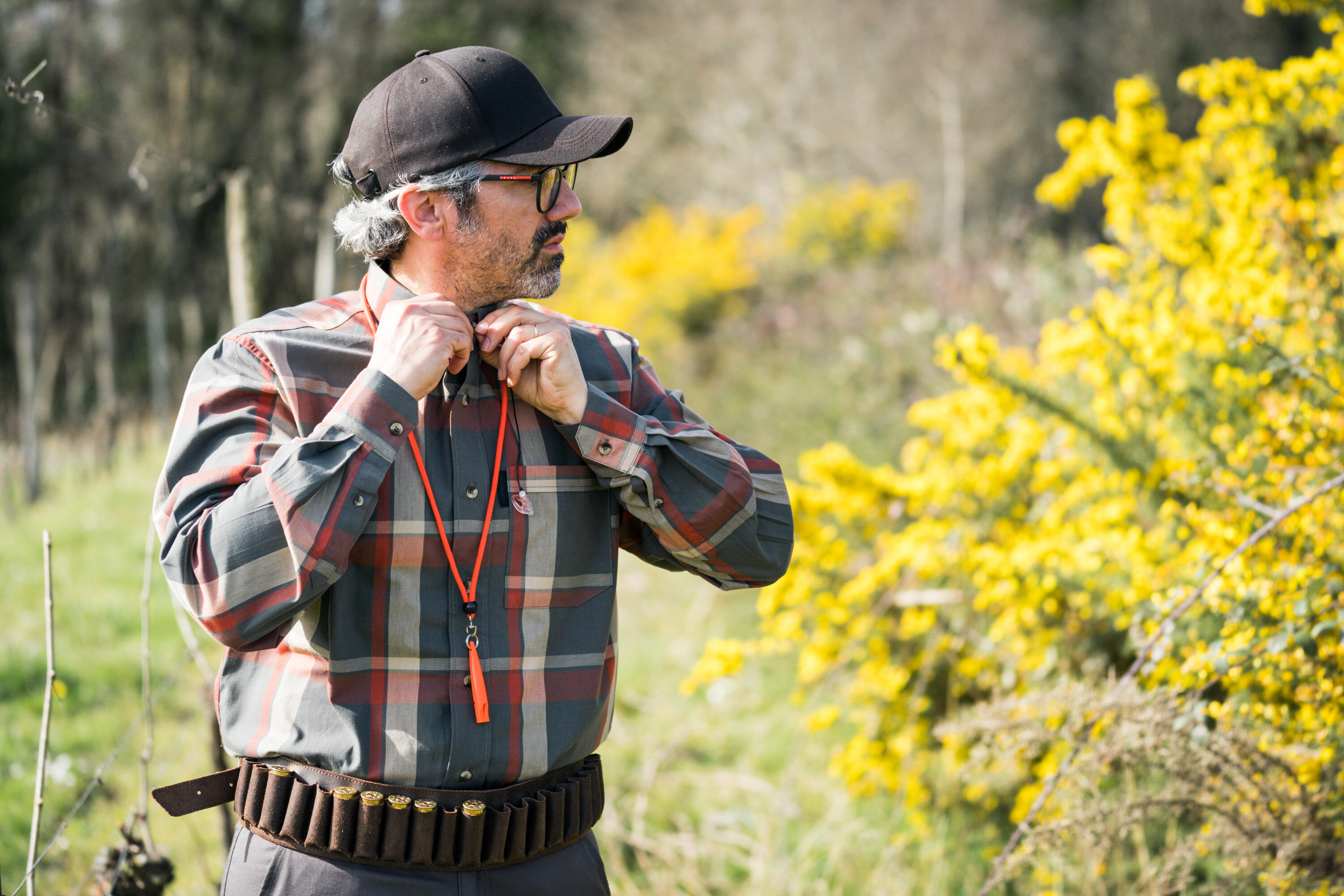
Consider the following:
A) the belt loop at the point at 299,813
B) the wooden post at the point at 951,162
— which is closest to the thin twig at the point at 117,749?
the belt loop at the point at 299,813

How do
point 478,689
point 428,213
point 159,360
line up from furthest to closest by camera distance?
point 159,360, point 428,213, point 478,689

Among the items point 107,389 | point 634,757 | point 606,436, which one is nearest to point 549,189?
point 606,436

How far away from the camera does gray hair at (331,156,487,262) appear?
140cm

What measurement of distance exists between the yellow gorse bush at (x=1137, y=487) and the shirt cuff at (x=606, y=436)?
115cm

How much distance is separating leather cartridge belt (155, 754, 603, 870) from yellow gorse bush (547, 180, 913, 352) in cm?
891

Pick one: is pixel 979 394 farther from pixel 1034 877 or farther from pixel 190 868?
pixel 190 868

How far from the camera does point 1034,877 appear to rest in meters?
2.55

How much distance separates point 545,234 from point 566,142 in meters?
0.14

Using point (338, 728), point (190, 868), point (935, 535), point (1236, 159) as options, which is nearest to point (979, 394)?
point (935, 535)

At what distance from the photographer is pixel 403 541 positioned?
133 centimetres

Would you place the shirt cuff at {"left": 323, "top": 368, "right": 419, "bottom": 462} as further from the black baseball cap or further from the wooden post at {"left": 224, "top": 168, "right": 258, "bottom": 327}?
the wooden post at {"left": 224, "top": 168, "right": 258, "bottom": 327}

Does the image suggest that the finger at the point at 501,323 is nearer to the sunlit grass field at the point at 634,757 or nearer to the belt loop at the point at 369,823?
the belt loop at the point at 369,823

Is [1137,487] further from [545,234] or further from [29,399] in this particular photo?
[29,399]

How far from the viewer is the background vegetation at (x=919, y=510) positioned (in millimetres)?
2021
